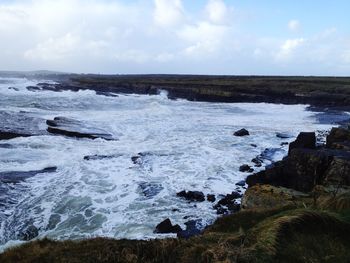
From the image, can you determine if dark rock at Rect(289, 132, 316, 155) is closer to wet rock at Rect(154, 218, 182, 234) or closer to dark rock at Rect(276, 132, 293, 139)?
dark rock at Rect(276, 132, 293, 139)

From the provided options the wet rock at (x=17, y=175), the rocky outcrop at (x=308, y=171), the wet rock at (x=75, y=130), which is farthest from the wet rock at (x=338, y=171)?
the wet rock at (x=75, y=130)

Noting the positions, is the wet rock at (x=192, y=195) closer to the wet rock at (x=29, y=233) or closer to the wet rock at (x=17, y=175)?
the wet rock at (x=29, y=233)

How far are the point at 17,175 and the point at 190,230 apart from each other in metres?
7.51

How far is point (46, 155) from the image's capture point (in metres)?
18.0

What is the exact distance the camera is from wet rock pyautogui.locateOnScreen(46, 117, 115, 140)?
23.0m

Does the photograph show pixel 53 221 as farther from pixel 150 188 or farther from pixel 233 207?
pixel 233 207

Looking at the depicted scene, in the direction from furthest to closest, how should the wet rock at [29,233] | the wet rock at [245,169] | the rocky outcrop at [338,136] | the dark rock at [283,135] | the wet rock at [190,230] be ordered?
the dark rock at [283,135] → the rocky outcrop at [338,136] → the wet rock at [245,169] → the wet rock at [29,233] → the wet rock at [190,230]

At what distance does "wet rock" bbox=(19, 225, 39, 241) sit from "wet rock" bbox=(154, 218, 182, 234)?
2.76m

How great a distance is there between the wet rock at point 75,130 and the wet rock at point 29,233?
12632 millimetres

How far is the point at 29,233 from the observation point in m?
10.1

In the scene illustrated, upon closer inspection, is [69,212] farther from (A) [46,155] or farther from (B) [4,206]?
(A) [46,155]

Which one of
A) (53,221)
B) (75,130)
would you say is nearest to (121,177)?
(53,221)

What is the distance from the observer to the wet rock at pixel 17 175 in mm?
14035

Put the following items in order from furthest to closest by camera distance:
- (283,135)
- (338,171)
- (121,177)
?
1. (283,135)
2. (121,177)
3. (338,171)
